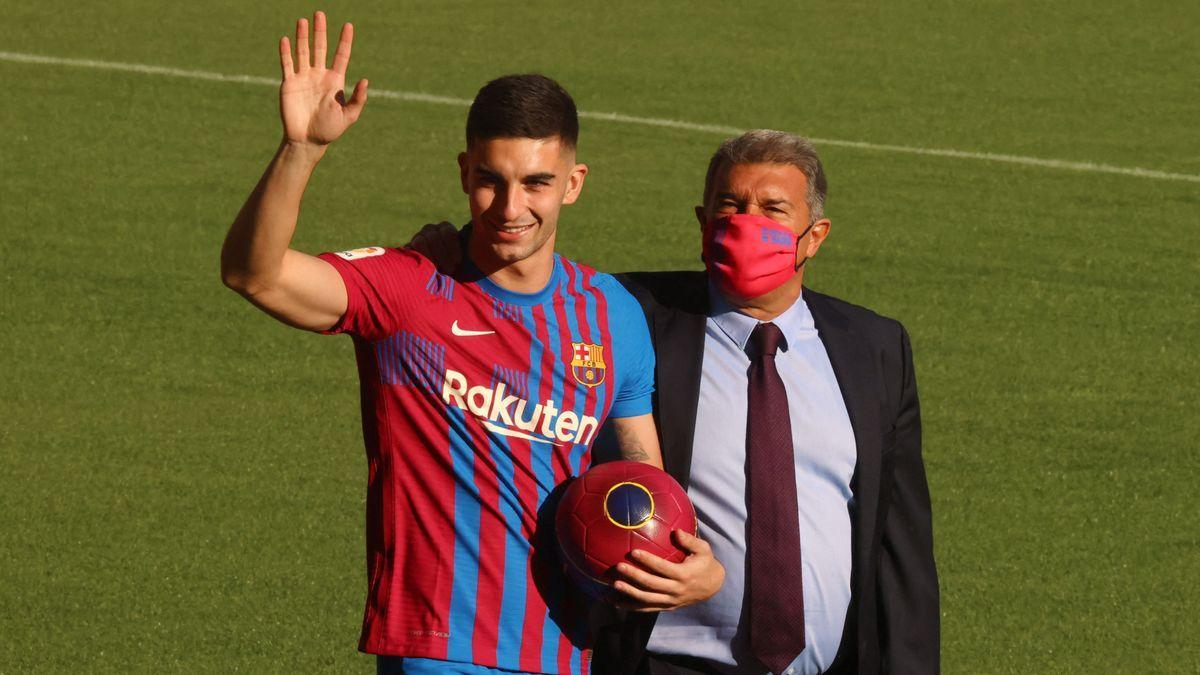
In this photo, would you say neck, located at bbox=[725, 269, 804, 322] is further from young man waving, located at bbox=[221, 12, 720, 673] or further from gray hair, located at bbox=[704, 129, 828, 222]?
young man waving, located at bbox=[221, 12, 720, 673]

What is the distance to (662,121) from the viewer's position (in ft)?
51.0

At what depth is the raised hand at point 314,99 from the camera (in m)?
4.01

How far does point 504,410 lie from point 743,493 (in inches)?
28.6

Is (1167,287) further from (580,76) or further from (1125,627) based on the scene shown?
(580,76)

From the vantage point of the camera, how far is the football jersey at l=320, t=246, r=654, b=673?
169 inches

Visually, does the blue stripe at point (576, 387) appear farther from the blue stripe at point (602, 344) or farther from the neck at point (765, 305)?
the neck at point (765, 305)

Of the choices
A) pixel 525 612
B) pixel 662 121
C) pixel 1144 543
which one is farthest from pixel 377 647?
pixel 662 121

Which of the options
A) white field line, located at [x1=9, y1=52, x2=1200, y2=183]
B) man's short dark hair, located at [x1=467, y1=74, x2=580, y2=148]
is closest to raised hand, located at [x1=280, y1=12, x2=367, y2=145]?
man's short dark hair, located at [x1=467, y1=74, x2=580, y2=148]

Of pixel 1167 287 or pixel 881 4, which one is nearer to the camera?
pixel 1167 287

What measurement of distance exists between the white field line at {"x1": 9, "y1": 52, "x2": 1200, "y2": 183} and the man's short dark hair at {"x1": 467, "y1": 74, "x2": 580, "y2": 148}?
10726 millimetres

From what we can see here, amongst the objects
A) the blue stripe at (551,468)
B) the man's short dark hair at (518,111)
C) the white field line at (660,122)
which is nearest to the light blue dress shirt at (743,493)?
the blue stripe at (551,468)

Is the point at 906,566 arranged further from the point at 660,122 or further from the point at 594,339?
the point at 660,122

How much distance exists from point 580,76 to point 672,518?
42.0ft

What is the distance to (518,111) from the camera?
14.3 feet
